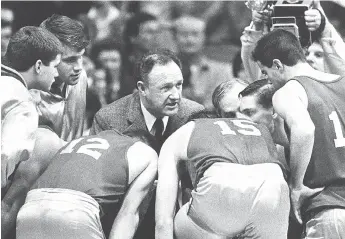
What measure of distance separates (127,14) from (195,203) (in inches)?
128

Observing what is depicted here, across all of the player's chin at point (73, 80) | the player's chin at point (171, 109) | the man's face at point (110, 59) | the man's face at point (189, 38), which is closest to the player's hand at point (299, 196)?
the player's chin at point (171, 109)

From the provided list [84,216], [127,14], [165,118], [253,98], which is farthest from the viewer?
[127,14]

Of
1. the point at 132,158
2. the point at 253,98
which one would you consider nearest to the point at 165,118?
the point at 253,98

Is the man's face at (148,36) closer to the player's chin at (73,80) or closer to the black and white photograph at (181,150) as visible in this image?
the black and white photograph at (181,150)

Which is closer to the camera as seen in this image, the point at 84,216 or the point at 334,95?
the point at 84,216

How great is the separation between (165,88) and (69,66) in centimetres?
56

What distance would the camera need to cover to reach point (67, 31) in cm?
362

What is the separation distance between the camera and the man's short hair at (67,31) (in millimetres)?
3604

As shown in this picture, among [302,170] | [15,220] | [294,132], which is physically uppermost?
[294,132]

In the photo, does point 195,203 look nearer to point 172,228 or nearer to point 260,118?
point 172,228

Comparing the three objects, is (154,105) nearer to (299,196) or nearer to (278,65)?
(278,65)

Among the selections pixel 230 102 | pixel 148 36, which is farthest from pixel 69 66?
pixel 148 36

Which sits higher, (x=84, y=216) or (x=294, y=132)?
(x=294, y=132)

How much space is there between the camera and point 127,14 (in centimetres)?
560
